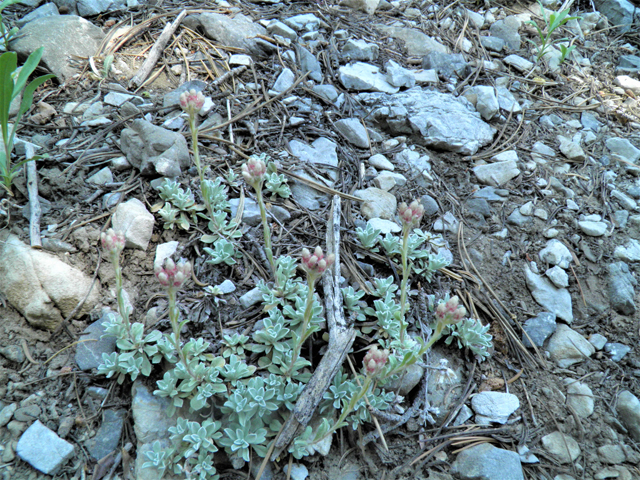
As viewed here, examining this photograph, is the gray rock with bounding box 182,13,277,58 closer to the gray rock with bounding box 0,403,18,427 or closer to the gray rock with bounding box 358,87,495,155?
the gray rock with bounding box 358,87,495,155

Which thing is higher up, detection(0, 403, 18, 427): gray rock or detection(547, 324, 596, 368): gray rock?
detection(547, 324, 596, 368): gray rock

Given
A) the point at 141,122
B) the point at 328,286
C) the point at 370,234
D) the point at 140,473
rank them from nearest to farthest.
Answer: the point at 140,473 < the point at 328,286 < the point at 370,234 < the point at 141,122

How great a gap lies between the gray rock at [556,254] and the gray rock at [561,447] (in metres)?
1.21

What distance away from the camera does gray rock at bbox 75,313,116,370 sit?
7.67 ft

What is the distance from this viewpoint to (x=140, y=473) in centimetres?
205

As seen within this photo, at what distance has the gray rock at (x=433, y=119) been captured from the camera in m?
3.72

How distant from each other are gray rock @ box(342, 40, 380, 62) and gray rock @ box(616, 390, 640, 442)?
11.2ft

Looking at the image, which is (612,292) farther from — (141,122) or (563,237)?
(141,122)

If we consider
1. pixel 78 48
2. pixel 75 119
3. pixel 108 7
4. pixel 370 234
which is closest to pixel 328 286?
pixel 370 234

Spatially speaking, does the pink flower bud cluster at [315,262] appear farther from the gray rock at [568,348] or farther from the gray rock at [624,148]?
the gray rock at [624,148]

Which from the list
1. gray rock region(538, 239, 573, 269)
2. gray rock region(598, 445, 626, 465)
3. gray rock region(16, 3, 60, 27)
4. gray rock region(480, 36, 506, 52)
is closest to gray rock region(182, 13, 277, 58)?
gray rock region(16, 3, 60, 27)

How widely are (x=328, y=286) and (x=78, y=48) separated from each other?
9.81 feet

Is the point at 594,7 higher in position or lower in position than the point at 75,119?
higher

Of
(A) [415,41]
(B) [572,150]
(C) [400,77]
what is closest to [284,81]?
(C) [400,77]
